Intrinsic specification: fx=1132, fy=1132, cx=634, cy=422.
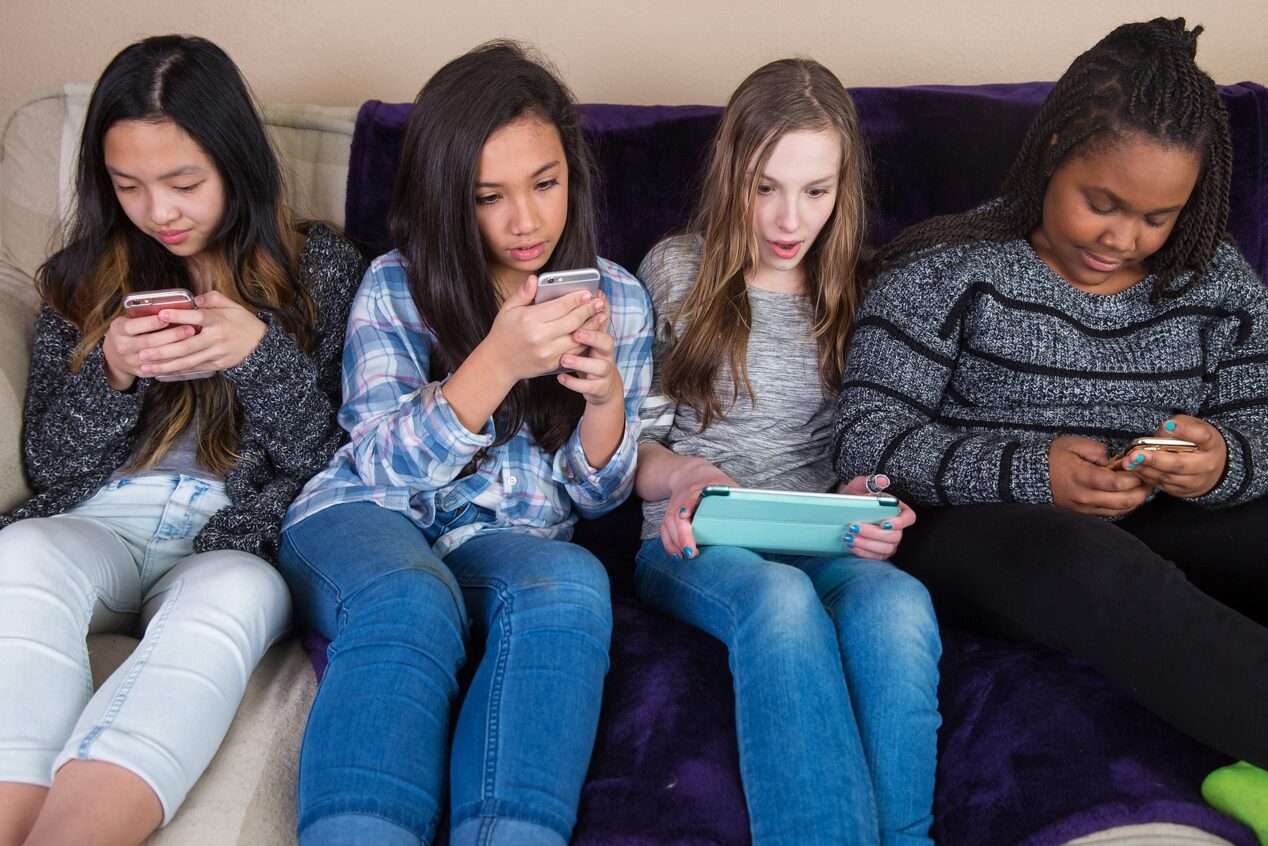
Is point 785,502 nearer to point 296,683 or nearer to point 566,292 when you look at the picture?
point 566,292

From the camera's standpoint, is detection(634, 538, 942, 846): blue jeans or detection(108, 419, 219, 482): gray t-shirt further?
detection(108, 419, 219, 482): gray t-shirt

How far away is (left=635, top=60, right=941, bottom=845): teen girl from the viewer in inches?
45.5

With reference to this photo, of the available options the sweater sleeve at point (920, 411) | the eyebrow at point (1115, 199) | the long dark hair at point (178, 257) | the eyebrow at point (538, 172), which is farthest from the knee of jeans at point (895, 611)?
the long dark hair at point (178, 257)

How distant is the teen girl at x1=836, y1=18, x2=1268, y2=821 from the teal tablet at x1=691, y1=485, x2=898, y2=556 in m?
0.13

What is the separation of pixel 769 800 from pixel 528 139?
81 centimetres

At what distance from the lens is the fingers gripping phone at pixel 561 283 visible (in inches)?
50.4

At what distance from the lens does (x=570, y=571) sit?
4.16 ft

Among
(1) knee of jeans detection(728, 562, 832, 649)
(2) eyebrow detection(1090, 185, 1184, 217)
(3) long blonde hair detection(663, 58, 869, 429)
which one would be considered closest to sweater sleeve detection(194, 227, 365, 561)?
(3) long blonde hair detection(663, 58, 869, 429)

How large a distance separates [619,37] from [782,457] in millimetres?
957

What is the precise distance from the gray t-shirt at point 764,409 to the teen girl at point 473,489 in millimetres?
60

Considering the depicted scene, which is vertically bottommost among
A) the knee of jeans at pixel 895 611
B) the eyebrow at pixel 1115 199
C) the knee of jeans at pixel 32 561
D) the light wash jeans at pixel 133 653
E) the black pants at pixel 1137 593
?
the light wash jeans at pixel 133 653

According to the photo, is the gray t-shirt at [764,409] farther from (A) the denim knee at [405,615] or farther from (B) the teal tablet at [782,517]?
(A) the denim knee at [405,615]

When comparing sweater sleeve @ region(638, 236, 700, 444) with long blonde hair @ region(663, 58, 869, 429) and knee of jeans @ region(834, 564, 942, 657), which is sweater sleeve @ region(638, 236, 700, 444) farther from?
knee of jeans @ region(834, 564, 942, 657)

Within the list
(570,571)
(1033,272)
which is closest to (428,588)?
(570,571)
